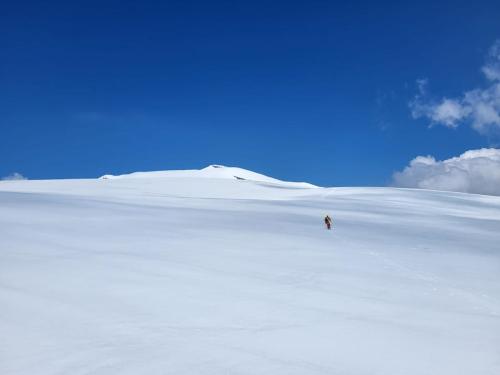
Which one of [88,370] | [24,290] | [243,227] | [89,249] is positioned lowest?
[88,370]

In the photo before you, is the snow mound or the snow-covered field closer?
the snow-covered field

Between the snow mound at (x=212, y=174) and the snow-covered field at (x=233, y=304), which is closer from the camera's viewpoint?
the snow-covered field at (x=233, y=304)

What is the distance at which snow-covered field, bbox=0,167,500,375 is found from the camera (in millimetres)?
4836

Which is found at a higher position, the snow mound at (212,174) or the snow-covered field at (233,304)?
the snow mound at (212,174)

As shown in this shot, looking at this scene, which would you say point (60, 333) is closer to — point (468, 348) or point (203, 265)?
point (203, 265)

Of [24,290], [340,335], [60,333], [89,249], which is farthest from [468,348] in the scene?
[89,249]

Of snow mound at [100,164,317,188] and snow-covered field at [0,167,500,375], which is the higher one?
snow mound at [100,164,317,188]

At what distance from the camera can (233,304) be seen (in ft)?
21.9

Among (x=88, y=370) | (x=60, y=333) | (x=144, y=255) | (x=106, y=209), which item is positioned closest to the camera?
(x=88, y=370)

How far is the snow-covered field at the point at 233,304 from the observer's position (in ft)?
15.9

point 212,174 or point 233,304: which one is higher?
point 212,174

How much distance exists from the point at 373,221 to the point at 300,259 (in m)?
13.1

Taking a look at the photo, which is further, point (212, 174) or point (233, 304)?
point (212, 174)

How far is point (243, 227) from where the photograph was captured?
1662 cm
